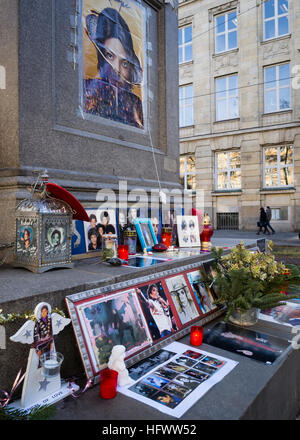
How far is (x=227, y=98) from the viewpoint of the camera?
15648 millimetres

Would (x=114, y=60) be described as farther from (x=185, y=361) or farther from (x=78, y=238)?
(x=185, y=361)

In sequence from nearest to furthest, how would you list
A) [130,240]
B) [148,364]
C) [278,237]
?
[148,364]
[130,240]
[278,237]

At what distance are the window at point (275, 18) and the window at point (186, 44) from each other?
3.90 m

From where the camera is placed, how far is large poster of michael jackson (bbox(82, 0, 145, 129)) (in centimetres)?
303

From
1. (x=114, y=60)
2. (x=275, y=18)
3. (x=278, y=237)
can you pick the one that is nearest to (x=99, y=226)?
(x=114, y=60)

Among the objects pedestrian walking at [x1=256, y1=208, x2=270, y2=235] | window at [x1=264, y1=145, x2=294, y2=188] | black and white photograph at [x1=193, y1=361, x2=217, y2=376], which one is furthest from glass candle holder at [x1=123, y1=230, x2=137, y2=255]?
window at [x1=264, y1=145, x2=294, y2=188]

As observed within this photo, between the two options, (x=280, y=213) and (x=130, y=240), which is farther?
(x=280, y=213)

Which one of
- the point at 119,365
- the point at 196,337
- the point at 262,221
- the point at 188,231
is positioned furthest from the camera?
the point at 262,221

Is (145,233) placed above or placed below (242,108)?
below

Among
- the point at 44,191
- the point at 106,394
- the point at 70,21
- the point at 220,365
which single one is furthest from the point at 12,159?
the point at 220,365

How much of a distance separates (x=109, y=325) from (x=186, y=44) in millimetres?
18393

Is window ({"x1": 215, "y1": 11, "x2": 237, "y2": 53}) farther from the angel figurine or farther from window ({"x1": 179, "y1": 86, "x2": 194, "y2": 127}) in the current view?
the angel figurine

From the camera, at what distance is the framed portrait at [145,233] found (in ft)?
10.4
